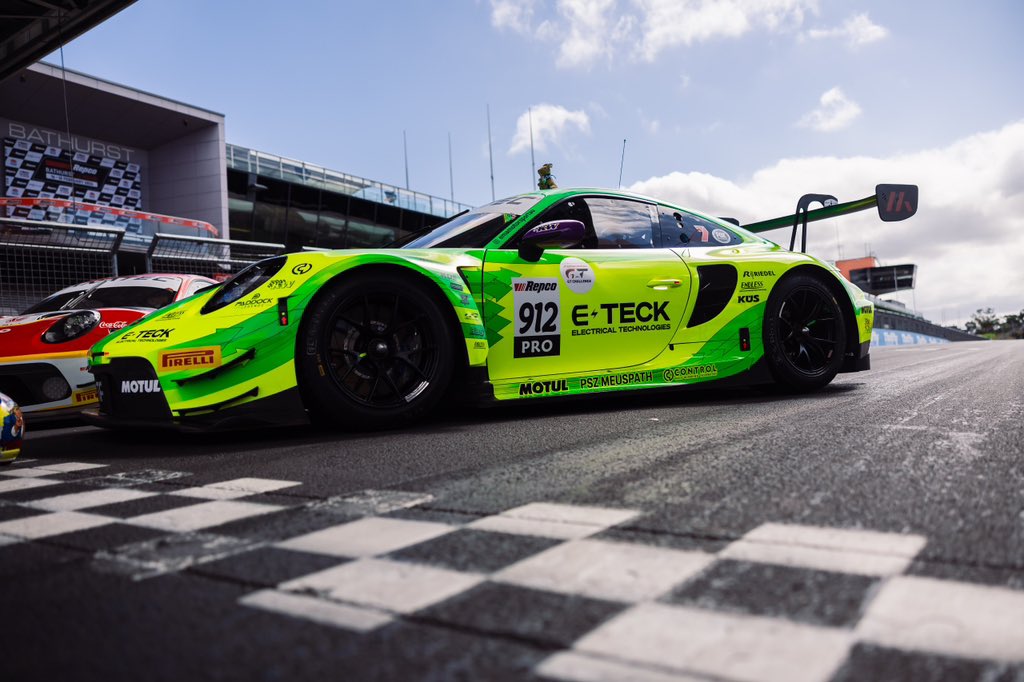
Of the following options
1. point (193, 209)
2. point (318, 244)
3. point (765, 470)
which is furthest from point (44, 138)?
point (765, 470)

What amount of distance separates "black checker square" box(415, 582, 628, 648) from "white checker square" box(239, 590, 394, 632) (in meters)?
0.08

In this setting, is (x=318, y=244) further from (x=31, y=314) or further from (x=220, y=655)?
(x=220, y=655)

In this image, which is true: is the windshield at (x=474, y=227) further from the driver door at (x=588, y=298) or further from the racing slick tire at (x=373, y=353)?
the racing slick tire at (x=373, y=353)

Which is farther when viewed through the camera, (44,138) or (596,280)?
(44,138)

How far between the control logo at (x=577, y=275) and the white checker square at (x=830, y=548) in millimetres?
2690

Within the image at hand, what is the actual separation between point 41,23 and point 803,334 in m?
12.5

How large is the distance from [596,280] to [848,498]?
2553 mm

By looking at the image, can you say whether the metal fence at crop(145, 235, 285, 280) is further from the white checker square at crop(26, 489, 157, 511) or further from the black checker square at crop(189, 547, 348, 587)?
the black checker square at crop(189, 547, 348, 587)

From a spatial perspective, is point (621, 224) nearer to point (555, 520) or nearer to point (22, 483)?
point (555, 520)

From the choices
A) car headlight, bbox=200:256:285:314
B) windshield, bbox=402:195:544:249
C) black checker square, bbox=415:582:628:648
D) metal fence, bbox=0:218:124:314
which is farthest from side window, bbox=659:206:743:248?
metal fence, bbox=0:218:124:314

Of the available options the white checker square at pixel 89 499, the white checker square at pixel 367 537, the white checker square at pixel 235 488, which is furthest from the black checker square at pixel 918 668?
the white checker square at pixel 89 499

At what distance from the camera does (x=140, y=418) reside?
3604 millimetres

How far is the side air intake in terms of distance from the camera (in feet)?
15.6

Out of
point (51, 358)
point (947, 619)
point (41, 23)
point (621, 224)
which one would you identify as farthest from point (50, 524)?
point (41, 23)
